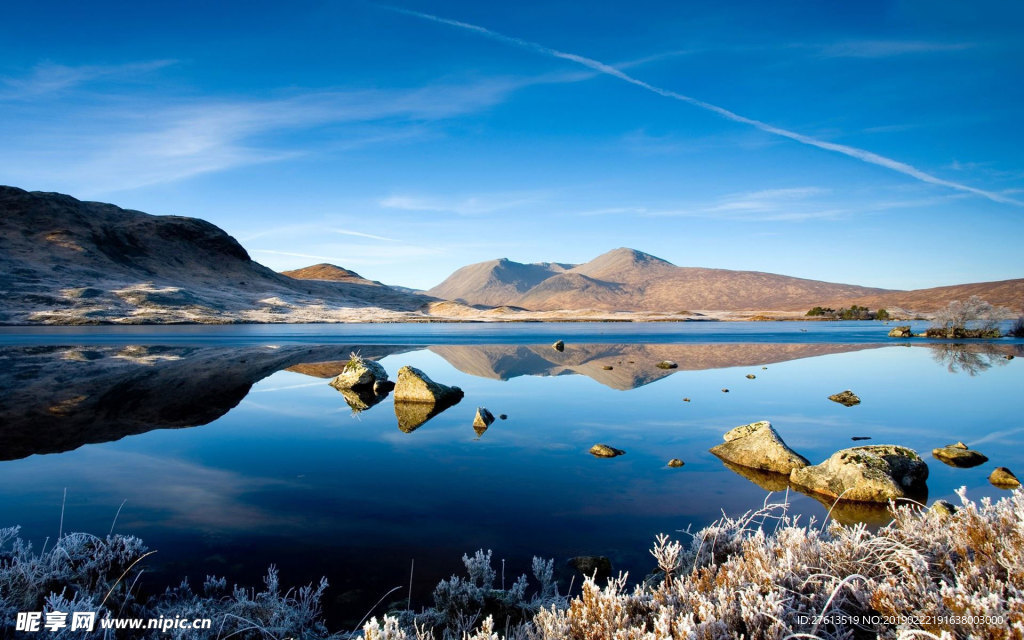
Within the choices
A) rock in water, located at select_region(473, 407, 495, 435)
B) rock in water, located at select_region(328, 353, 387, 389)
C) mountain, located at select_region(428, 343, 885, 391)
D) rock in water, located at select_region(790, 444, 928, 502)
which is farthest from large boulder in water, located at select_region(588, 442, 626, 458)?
rock in water, located at select_region(328, 353, 387, 389)

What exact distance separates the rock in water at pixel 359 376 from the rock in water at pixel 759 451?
1266 cm

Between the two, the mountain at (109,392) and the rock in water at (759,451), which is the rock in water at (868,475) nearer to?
the rock in water at (759,451)

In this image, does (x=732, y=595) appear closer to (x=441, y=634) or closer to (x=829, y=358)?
(x=441, y=634)

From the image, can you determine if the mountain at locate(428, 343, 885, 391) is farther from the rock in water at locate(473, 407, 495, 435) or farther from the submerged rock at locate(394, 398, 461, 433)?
the rock in water at locate(473, 407, 495, 435)

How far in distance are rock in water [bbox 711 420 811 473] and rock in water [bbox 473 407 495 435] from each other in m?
5.20

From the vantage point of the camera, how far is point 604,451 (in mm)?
10992

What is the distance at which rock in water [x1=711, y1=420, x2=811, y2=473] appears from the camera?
396 inches

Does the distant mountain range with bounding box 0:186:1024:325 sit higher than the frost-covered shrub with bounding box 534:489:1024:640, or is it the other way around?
the distant mountain range with bounding box 0:186:1024:325

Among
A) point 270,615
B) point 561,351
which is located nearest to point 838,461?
point 270,615

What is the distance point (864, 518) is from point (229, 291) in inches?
5227

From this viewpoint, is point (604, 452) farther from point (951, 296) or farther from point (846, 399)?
point (951, 296)

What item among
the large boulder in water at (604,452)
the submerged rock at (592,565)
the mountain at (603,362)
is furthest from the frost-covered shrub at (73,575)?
the mountain at (603,362)

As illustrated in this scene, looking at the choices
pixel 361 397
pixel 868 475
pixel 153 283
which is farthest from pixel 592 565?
pixel 153 283

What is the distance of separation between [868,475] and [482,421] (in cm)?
809
